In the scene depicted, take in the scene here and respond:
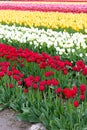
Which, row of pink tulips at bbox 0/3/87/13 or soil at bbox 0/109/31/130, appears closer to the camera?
soil at bbox 0/109/31/130

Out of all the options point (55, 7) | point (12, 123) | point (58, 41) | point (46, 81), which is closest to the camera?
point (46, 81)

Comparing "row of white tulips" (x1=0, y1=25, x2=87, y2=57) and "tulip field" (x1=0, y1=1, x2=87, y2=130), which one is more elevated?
"row of white tulips" (x1=0, y1=25, x2=87, y2=57)

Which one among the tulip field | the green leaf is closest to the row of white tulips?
the tulip field

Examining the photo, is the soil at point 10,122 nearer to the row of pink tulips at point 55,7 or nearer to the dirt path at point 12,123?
the dirt path at point 12,123

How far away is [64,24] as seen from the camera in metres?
10.5

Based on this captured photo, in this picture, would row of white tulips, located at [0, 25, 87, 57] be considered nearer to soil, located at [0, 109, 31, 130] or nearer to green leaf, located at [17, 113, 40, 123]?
soil, located at [0, 109, 31, 130]

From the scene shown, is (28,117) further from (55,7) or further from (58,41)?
(55,7)

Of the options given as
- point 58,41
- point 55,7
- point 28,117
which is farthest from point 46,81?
point 55,7

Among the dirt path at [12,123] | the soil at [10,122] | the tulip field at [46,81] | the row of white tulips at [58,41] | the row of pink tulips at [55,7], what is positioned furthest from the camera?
the row of pink tulips at [55,7]

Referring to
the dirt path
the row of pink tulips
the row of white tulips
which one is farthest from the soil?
the row of pink tulips

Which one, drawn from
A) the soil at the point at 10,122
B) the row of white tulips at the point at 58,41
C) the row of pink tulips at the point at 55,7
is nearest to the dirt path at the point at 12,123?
the soil at the point at 10,122

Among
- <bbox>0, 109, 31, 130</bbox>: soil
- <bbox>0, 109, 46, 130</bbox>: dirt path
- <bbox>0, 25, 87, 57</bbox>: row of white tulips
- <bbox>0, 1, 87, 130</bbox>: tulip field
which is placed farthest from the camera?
<bbox>0, 25, 87, 57</bbox>: row of white tulips

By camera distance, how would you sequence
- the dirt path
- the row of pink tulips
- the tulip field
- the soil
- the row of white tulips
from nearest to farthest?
the tulip field < the dirt path < the soil < the row of white tulips < the row of pink tulips

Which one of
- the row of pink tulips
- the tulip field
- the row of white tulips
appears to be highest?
the row of pink tulips
